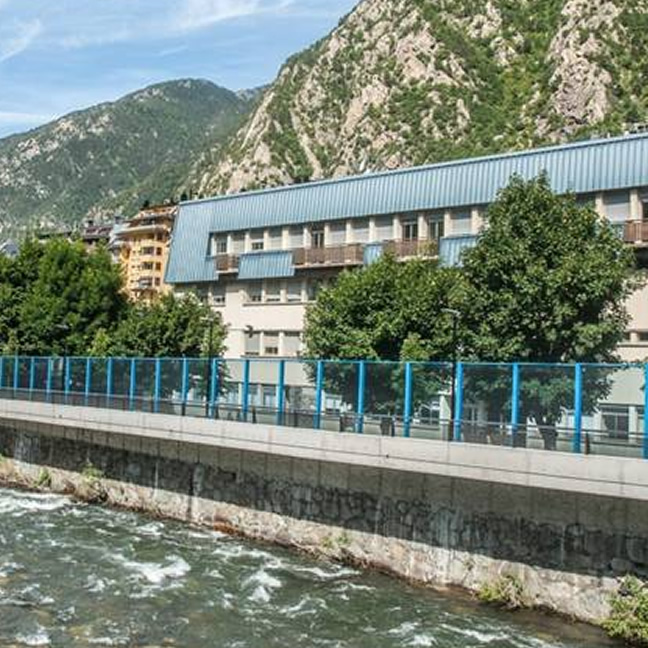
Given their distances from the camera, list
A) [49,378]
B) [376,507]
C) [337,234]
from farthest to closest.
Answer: [337,234], [49,378], [376,507]

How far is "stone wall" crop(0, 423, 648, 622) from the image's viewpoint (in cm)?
1836

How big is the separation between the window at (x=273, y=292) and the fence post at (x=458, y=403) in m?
32.0

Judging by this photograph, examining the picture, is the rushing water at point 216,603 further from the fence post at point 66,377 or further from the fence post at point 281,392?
the fence post at point 66,377

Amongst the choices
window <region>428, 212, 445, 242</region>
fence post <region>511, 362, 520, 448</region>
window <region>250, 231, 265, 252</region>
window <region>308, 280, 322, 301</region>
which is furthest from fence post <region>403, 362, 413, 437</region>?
window <region>250, 231, 265, 252</region>

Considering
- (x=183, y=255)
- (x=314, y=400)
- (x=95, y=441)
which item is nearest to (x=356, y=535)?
(x=314, y=400)

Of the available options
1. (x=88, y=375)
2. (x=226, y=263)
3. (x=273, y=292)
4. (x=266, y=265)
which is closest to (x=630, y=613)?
(x=88, y=375)

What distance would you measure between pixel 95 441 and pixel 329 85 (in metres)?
149

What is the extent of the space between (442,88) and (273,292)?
99.9m

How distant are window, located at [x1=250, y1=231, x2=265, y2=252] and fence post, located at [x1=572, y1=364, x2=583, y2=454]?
35974 mm

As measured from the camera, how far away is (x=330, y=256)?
49656 millimetres

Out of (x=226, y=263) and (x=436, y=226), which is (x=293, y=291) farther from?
(x=436, y=226)

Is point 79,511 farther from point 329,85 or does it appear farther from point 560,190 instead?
point 329,85

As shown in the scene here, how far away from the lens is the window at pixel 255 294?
5450 centimetres

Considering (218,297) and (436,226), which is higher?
(436,226)
